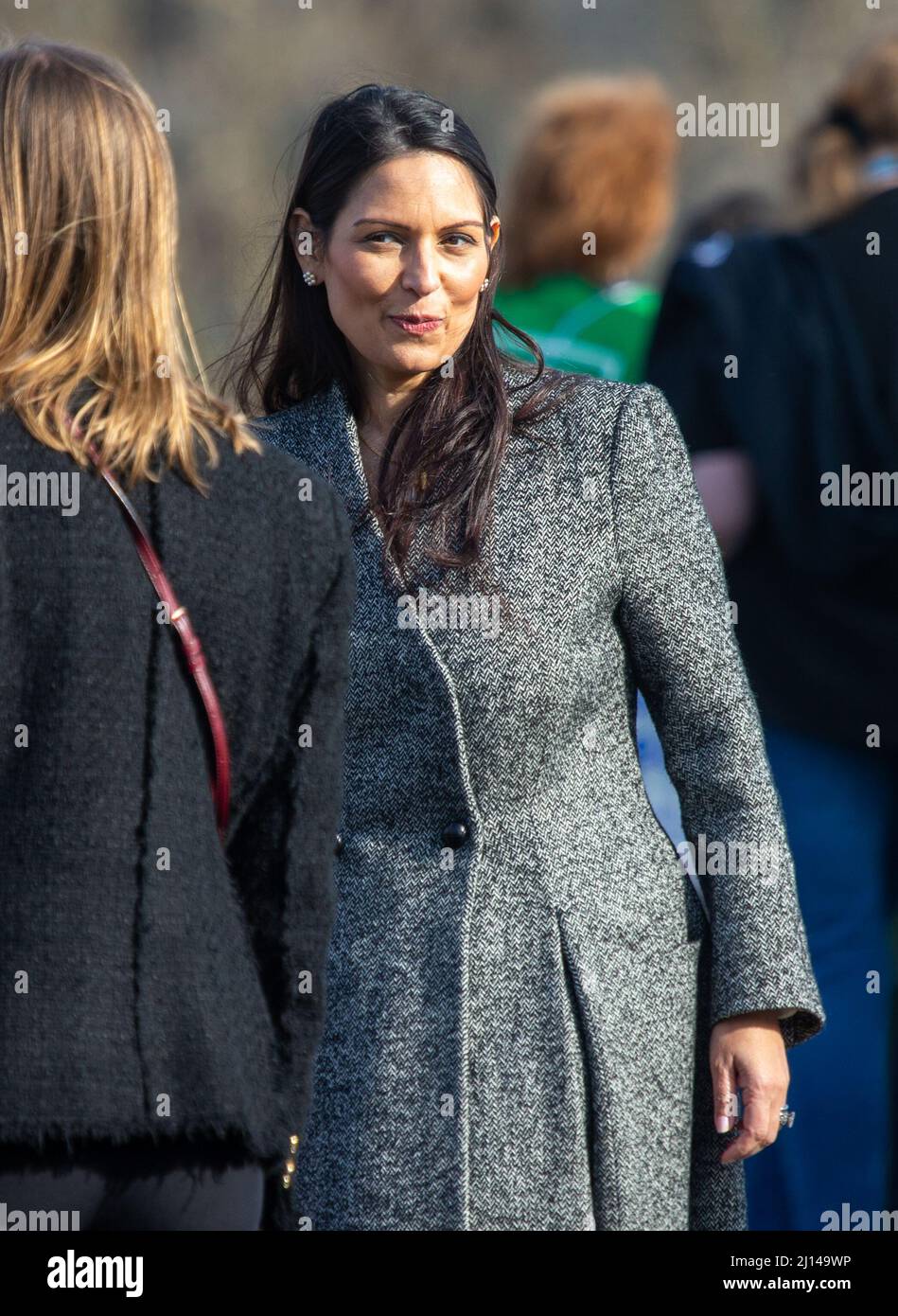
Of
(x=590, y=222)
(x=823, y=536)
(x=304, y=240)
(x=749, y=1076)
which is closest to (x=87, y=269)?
(x=304, y=240)

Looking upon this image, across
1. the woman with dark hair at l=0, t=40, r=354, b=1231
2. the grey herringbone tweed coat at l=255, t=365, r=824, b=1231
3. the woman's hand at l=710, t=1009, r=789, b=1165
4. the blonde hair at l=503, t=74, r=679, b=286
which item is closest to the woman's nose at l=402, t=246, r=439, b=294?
the grey herringbone tweed coat at l=255, t=365, r=824, b=1231

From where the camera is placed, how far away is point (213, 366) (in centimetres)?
277

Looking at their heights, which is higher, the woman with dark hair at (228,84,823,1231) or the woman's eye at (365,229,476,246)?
the woman's eye at (365,229,476,246)

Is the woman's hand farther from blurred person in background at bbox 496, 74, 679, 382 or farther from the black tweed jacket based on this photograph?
blurred person in background at bbox 496, 74, 679, 382

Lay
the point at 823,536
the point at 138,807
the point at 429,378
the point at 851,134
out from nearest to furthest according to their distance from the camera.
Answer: the point at 138,807, the point at 429,378, the point at 823,536, the point at 851,134

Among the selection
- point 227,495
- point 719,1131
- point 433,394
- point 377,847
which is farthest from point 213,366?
point 719,1131

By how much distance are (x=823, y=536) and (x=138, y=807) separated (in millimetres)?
1833

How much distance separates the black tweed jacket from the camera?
171cm

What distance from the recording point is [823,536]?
334cm

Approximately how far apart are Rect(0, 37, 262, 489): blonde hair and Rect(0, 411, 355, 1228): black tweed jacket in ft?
0.13

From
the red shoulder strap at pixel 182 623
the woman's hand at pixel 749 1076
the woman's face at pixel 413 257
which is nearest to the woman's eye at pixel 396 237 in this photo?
the woman's face at pixel 413 257

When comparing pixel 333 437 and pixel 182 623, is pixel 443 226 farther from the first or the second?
pixel 182 623

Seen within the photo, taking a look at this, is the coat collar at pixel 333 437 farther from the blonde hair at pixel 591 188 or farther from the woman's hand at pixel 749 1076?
the blonde hair at pixel 591 188
